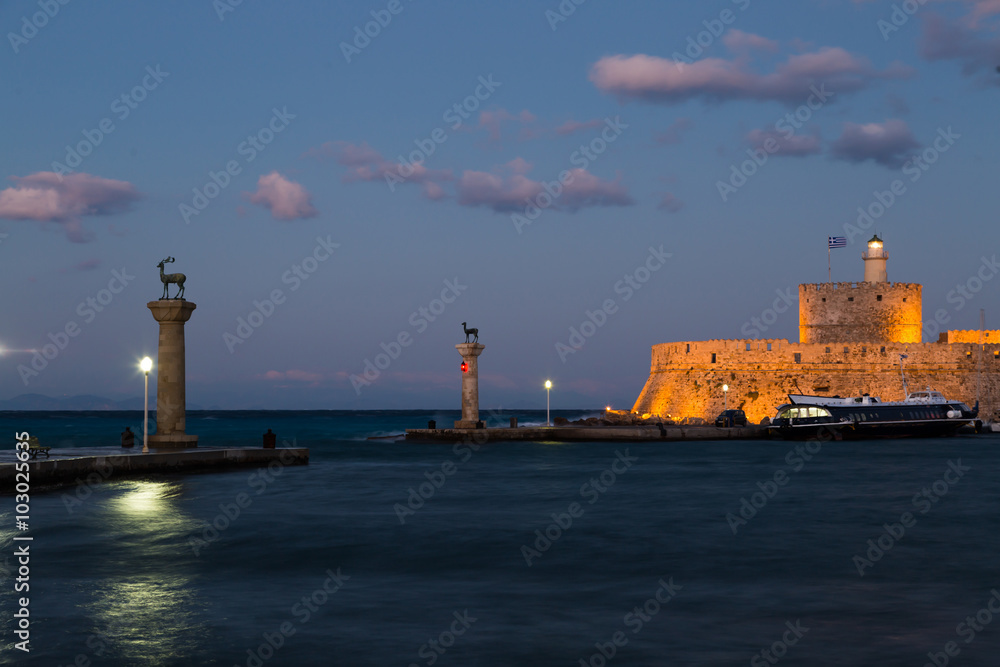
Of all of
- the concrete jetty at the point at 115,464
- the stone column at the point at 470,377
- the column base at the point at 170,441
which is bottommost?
the concrete jetty at the point at 115,464

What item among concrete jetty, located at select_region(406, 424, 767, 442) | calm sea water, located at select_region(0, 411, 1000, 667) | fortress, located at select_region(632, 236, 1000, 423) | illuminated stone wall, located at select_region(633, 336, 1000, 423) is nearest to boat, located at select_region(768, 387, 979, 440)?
concrete jetty, located at select_region(406, 424, 767, 442)

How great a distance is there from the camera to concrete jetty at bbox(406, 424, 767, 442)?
170ft

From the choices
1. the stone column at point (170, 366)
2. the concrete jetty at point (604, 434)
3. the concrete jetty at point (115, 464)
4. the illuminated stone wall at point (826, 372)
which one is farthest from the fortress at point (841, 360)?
the stone column at point (170, 366)

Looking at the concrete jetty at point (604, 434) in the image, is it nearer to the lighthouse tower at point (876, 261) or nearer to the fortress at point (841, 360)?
the fortress at point (841, 360)

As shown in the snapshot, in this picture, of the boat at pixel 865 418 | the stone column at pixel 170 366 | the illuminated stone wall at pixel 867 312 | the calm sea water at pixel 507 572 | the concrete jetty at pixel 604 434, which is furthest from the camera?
the illuminated stone wall at pixel 867 312

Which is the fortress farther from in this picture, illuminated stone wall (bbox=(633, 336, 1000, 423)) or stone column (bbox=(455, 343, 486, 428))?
stone column (bbox=(455, 343, 486, 428))

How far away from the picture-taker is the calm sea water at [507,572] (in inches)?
436

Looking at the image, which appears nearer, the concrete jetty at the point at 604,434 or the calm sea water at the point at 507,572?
the calm sea water at the point at 507,572

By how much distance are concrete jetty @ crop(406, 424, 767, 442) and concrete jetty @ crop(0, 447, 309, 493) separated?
20.2 m

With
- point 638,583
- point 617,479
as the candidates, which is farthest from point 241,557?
point 617,479

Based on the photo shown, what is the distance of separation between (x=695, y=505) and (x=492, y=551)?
27.9 feet

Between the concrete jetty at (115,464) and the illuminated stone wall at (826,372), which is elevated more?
the illuminated stone wall at (826,372)

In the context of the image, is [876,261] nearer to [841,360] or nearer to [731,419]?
[841,360]

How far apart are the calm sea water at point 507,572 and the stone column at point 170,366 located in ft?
9.23
